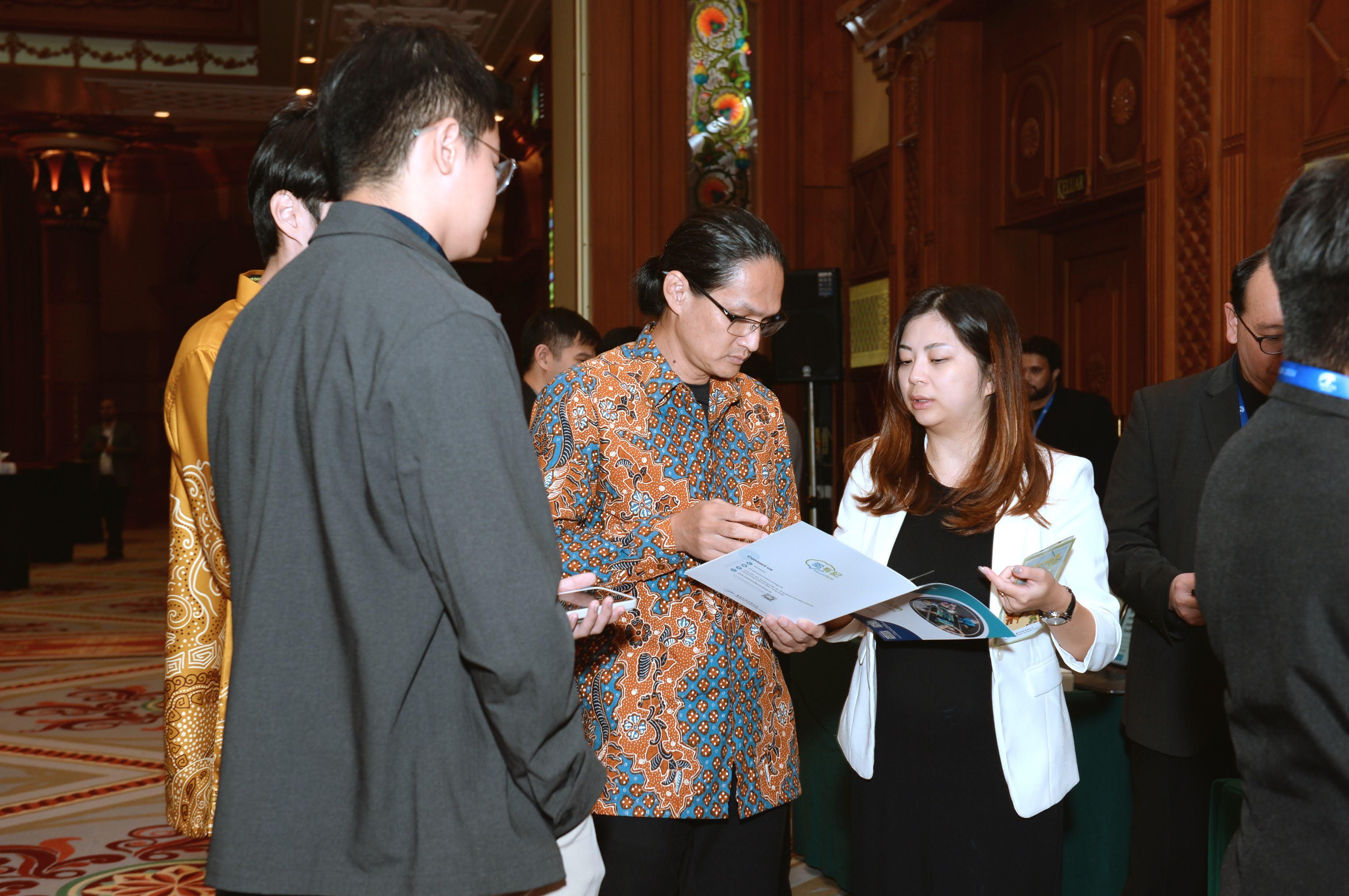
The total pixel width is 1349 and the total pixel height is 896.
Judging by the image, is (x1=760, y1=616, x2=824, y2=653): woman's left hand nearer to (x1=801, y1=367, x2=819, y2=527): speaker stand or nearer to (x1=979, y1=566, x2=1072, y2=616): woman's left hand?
(x1=979, y1=566, x2=1072, y2=616): woman's left hand

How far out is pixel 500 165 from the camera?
138cm

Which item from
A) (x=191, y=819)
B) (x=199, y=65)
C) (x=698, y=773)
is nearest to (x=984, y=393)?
(x=698, y=773)

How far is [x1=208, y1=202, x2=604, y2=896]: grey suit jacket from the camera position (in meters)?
1.15

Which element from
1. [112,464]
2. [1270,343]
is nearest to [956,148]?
[1270,343]

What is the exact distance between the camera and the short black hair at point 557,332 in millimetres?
4324

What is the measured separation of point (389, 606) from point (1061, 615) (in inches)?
48.2

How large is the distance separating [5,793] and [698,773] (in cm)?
352

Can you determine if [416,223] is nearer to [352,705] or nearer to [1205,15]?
[352,705]

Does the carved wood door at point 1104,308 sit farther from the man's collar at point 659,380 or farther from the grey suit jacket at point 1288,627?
the grey suit jacket at point 1288,627

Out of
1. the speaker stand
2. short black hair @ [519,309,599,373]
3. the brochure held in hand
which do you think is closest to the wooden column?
the speaker stand

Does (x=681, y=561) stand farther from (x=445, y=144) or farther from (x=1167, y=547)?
(x=1167, y=547)

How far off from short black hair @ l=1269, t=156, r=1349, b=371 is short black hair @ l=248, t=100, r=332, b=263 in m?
1.24

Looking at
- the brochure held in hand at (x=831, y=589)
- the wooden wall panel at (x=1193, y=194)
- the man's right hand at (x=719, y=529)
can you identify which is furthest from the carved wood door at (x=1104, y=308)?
the man's right hand at (x=719, y=529)

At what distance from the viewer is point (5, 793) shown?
4.28 metres
